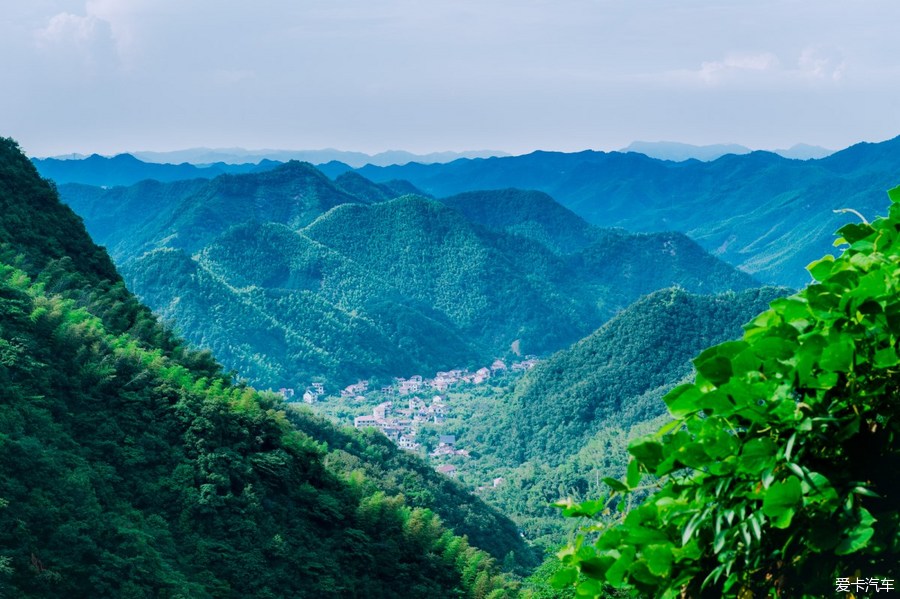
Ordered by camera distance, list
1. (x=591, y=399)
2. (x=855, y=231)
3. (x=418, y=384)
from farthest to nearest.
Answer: (x=418, y=384)
(x=591, y=399)
(x=855, y=231)

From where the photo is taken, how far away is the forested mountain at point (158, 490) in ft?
32.9

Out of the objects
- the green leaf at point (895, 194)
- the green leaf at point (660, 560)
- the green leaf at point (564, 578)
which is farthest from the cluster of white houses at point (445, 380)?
the green leaf at point (660, 560)

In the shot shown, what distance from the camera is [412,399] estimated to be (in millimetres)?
57094

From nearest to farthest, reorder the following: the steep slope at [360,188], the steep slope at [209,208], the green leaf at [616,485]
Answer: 1. the green leaf at [616,485]
2. the steep slope at [209,208]
3. the steep slope at [360,188]

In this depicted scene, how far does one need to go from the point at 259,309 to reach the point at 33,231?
41.8 meters

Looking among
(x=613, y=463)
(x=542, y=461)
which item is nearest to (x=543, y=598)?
(x=613, y=463)

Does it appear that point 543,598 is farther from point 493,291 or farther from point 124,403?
point 493,291

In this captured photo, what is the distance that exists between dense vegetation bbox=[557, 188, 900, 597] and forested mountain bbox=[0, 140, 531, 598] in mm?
9045

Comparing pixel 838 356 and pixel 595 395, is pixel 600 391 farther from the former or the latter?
pixel 838 356

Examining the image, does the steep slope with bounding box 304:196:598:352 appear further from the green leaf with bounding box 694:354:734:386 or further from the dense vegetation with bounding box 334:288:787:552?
the green leaf with bounding box 694:354:734:386

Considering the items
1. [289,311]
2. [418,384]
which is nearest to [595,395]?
[418,384]

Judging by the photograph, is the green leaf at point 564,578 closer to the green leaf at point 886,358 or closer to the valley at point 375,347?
the valley at point 375,347

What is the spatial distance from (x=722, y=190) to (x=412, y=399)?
10060 centimetres

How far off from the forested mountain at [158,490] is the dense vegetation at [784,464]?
29.7ft
